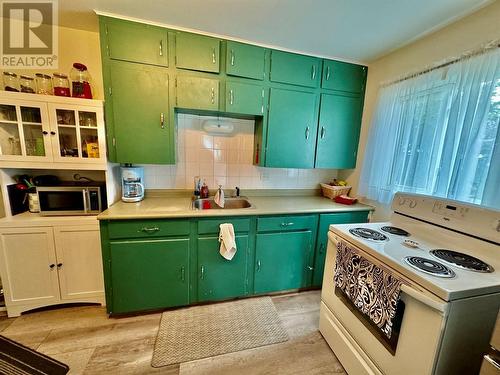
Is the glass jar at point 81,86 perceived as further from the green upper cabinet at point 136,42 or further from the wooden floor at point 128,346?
the wooden floor at point 128,346

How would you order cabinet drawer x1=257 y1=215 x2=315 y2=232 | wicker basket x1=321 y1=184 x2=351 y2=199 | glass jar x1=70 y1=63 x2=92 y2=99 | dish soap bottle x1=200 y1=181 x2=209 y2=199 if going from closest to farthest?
glass jar x1=70 y1=63 x2=92 y2=99 < cabinet drawer x1=257 y1=215 x2=315 y2=232 < dish soap bottle x1=200 y1=181 x2=209 y2=199 < wicker basket x1=321 y1=184 x2=351 y2=199

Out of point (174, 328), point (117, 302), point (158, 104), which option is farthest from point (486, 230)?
point (117, 302)

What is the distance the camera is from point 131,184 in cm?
196

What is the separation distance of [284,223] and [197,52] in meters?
1.76

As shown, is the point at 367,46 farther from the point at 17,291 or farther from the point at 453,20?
the point at 17,291

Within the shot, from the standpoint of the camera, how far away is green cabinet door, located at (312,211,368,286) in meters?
2.14

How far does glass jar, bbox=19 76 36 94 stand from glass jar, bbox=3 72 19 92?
4cm

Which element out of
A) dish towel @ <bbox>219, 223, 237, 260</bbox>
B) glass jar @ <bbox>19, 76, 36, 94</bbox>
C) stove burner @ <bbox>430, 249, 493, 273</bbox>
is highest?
glass jar @ <bbox>19, 76, 36, 94</bbox>

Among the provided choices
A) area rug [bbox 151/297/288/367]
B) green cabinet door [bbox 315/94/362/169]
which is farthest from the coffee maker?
green cabinet door [bbox 315/94/362/169]

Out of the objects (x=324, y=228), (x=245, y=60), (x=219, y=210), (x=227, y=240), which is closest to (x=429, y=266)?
(x=324, y=228)

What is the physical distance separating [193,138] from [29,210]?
5.16 feet

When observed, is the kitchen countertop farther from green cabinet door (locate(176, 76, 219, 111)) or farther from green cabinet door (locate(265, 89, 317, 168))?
green cabinet door (locate(176, 76, 219, 111))

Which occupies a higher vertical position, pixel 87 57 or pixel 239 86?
pixel 87 57

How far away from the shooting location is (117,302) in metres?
1.76
